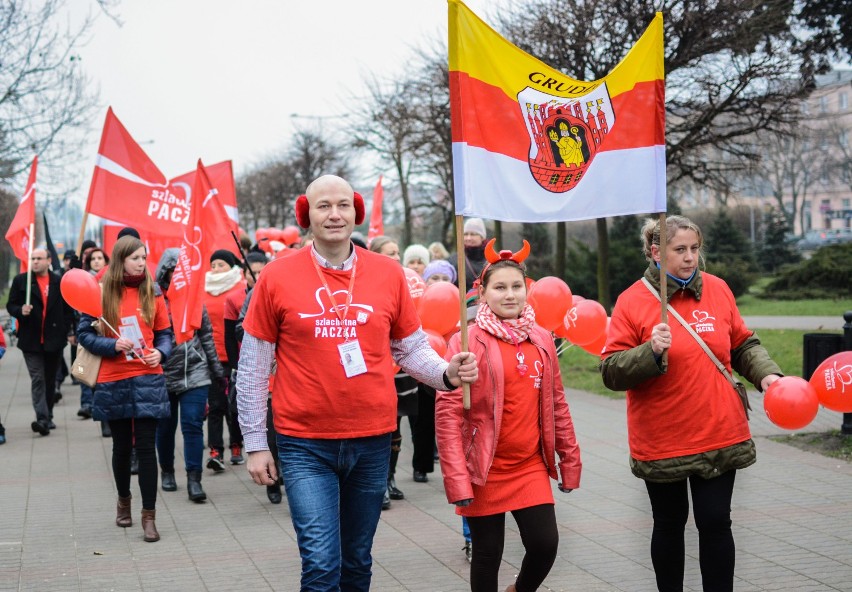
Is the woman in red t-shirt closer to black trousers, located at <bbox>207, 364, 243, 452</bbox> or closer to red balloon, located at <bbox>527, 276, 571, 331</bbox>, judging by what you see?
black trousers, located at <bbox>207, 364, 243, 452</bbox>

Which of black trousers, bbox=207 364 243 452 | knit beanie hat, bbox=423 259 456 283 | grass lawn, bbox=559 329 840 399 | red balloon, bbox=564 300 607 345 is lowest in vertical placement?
grass lawn, bbox=559 329 840 399

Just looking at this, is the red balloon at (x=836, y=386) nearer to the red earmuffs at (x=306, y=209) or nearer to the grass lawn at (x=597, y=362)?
the red earmuffs at (x=306, y=209)

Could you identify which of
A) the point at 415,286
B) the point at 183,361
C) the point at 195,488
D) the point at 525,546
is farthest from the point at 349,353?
the point at 195,488

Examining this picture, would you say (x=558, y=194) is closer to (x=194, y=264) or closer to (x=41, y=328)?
(x=194, y=264)

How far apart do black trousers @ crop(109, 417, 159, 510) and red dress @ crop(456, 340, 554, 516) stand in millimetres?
3057

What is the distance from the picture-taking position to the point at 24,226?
10781 mm

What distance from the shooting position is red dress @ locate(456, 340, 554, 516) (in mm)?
4406

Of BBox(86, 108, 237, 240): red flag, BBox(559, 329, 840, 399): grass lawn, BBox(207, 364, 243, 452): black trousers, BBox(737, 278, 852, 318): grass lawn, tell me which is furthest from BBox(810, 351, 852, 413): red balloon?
Answer: BBox(737, 278, 852, 318): grass lawn

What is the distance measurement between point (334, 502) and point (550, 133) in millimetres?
1870

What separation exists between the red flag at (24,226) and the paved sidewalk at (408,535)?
2.58 meters

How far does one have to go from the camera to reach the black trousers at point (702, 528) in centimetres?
439

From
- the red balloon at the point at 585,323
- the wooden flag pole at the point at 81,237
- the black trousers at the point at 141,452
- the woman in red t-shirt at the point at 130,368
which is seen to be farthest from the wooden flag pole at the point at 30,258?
the red balloon at the point at 585,323

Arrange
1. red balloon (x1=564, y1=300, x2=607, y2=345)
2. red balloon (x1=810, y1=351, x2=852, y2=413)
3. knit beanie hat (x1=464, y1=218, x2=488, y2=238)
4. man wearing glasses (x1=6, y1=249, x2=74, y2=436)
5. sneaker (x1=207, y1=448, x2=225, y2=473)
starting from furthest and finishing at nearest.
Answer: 1. man wearing glasses (x1=6, y1=249, x2=74, y2=436)
2. sneaker (x1=207, y1=448, x2=225, y2=473)
3. knit beanie hat (x1=464, y1=218, x2=488, y2=238)
4. red balloon (x1=564, y1=300, x2=607, y2=345)
5. red balloon (x1=810, y1=351, x2=852, y2=413)

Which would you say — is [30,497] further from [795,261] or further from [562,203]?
[795,261]
